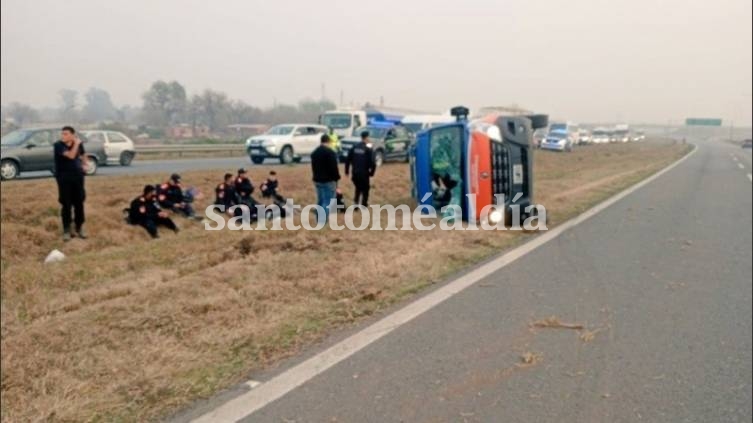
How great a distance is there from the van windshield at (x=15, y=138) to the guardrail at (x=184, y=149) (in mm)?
14097

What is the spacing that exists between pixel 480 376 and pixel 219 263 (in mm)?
4924

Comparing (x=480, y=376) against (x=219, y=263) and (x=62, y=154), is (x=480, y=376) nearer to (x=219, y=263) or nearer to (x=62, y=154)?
(x=219, y=263)

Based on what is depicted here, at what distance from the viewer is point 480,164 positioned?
9344 millimetres

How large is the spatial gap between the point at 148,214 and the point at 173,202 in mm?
1015

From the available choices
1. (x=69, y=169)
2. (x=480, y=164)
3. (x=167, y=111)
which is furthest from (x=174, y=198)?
(x=167, y=111)

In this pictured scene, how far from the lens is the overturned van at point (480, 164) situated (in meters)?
9.23

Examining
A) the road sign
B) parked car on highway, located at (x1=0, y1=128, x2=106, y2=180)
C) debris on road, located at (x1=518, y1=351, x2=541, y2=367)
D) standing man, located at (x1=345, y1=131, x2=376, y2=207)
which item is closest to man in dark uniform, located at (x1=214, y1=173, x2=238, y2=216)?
standing man, located at (x1=345, y1=131, x2=376, y2=207)

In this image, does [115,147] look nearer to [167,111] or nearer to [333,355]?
[333,355]

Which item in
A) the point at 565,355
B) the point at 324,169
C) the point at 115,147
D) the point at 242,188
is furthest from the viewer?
the point at 115,147

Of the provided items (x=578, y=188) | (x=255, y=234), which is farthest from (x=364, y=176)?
(x=578, y=188)

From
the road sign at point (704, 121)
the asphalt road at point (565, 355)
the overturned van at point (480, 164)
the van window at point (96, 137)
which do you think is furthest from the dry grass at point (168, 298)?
the road sign at point (704, 121)

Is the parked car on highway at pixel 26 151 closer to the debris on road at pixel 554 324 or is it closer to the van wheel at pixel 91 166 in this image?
the van wheel at pixel 91 166

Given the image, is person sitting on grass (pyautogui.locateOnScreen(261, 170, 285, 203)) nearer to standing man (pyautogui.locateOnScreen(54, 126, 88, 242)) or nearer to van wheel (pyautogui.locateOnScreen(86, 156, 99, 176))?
standing man (pyautogui.locateOnScreen(54, 126, 88, 242))

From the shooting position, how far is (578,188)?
54.8ft
